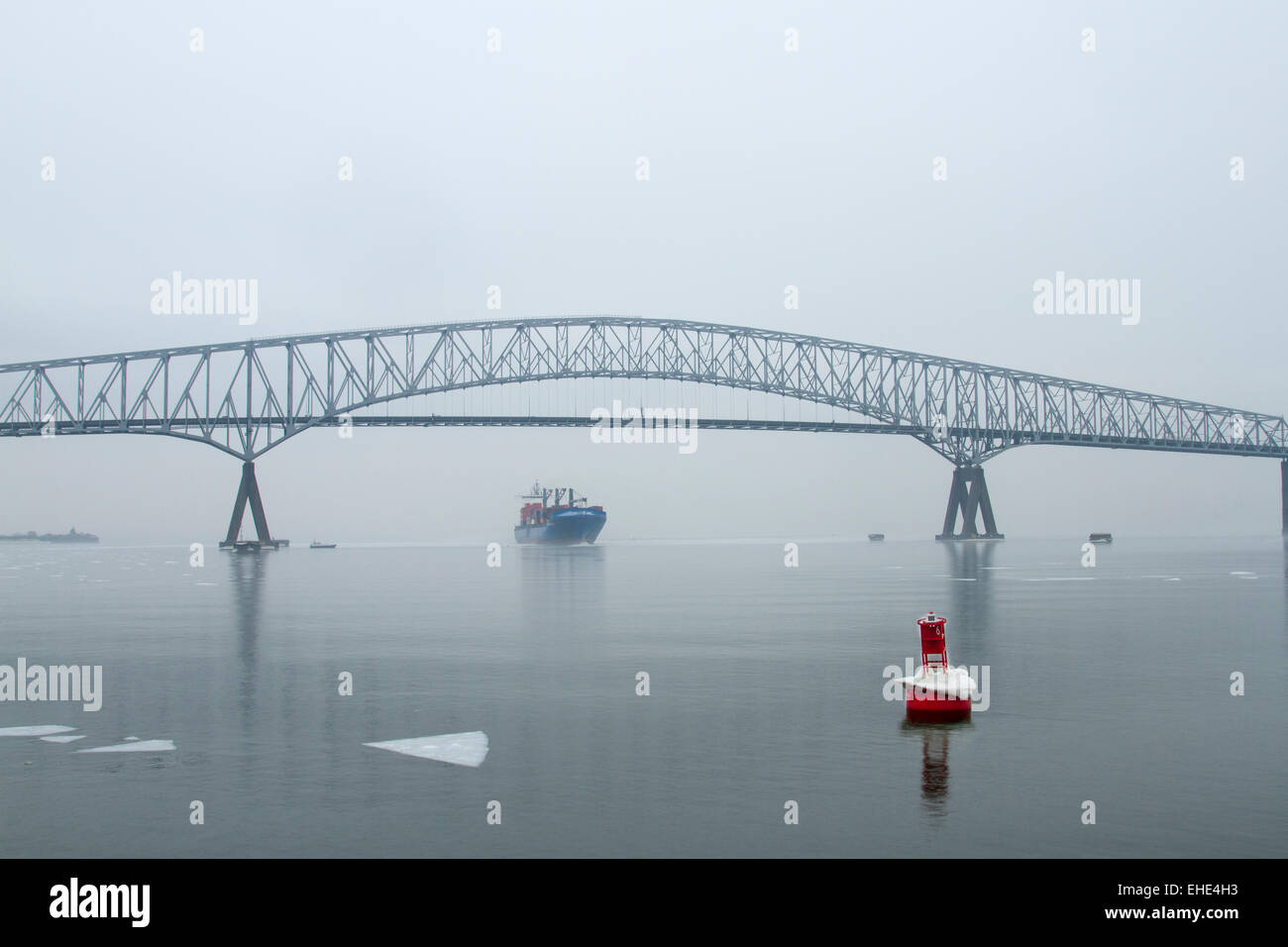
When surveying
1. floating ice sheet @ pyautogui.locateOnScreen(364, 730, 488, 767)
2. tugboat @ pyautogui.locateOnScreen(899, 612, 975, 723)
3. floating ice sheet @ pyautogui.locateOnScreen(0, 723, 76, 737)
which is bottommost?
floating ice sheet @ pyautogui.locateOnScreen(0, 723, 76, 737)

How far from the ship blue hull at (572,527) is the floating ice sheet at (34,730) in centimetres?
15852

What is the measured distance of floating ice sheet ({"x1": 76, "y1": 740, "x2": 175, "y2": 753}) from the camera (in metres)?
13.5

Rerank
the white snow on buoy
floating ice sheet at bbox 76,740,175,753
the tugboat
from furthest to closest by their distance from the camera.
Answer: the white snow on buoy
the tugboat
floating ice sheet at bbox 76,740,175,753

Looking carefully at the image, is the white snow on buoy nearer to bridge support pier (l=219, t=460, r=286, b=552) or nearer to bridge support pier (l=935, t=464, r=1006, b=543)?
bridge support pier (l=219, t=460, r=286, b=552)

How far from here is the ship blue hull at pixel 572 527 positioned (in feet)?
572

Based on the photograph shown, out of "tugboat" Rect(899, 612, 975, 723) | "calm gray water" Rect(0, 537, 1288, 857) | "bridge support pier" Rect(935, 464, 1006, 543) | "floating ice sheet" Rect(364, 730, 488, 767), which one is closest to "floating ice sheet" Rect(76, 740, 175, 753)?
"calm gray water" Rect(0, 537, 1288, 857)

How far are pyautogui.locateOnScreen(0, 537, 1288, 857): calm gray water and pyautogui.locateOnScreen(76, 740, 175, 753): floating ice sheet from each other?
1.12 feet

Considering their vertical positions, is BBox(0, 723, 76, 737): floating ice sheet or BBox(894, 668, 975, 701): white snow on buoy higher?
BBox(894, 668, 975, 701): white snow on buoy

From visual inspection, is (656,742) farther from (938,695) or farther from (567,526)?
(567,526)

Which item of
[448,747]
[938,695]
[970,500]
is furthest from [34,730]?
[970,500]
